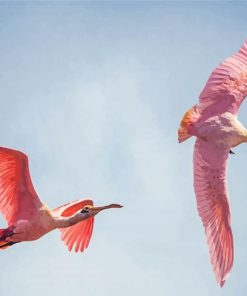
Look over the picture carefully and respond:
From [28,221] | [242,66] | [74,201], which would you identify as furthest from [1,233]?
[242,66]

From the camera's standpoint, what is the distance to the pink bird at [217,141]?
553 centimetres

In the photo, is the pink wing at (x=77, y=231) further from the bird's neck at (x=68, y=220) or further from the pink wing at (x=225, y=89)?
the pink wing at (x=225, y=89)

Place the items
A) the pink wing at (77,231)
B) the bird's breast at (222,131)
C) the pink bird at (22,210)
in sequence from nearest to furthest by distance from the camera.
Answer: the pink bird at (22,210) → the bird's breast at (222,131) → the pink wing at (77,231)

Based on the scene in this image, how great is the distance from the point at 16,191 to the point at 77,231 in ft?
2.04

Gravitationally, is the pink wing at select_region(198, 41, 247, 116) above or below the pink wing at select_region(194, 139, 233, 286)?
above

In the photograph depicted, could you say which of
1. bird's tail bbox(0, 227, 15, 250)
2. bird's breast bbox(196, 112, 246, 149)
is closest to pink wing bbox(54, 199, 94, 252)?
bird's tail bbox(0, 227, 15, 250)

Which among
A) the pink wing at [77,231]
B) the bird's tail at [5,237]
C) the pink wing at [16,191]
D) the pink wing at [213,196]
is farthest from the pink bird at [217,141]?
the bird's tail at [5,237]

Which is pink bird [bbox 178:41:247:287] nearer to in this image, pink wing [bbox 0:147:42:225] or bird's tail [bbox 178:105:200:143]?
bird's tail [bbox 178:105:200:143]

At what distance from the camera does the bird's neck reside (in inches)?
211

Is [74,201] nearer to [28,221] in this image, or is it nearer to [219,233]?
[28,221]

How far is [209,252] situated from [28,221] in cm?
123

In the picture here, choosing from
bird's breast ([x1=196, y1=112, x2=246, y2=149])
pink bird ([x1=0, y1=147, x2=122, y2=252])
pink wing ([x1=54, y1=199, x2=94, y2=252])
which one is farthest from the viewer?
pink wing ([x1=54, y1=199, x2=94, y2=252])

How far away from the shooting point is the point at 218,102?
18.3 ft

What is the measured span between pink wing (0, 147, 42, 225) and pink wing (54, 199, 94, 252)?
361 mm
